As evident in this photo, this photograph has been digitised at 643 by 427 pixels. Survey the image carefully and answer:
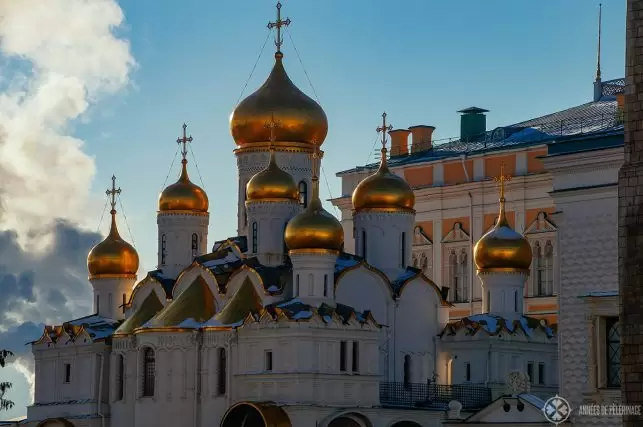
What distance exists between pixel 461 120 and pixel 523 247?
13028 millimetres

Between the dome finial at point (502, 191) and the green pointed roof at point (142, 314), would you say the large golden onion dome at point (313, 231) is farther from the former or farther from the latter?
the dome finial at point (502, 191)

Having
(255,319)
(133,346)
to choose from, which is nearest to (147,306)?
(133,346)

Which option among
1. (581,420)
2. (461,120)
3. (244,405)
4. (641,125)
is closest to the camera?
(641,125)

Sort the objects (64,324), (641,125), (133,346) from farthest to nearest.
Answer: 1. (64,324)
2. (133,346)
3. (641,125)

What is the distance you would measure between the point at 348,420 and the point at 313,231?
13.3 feet

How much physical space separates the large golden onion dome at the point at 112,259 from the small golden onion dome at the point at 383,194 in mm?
6467

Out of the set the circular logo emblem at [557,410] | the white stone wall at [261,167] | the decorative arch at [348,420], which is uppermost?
the white stone wall at [261,167]

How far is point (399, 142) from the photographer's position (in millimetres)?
54000

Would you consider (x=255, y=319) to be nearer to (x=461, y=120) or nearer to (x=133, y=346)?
(x=133, y=346)

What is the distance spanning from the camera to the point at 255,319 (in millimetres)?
36875

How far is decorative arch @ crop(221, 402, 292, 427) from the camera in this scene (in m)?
35.3

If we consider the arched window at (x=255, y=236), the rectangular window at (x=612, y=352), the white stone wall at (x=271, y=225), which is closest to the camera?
the rectangular window at (x=612, y=352)

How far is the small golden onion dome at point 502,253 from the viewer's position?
133 feet

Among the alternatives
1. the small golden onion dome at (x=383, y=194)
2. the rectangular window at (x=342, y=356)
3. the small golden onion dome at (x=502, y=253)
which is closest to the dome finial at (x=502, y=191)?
the small golden onion dome at (x=502, y=253)
